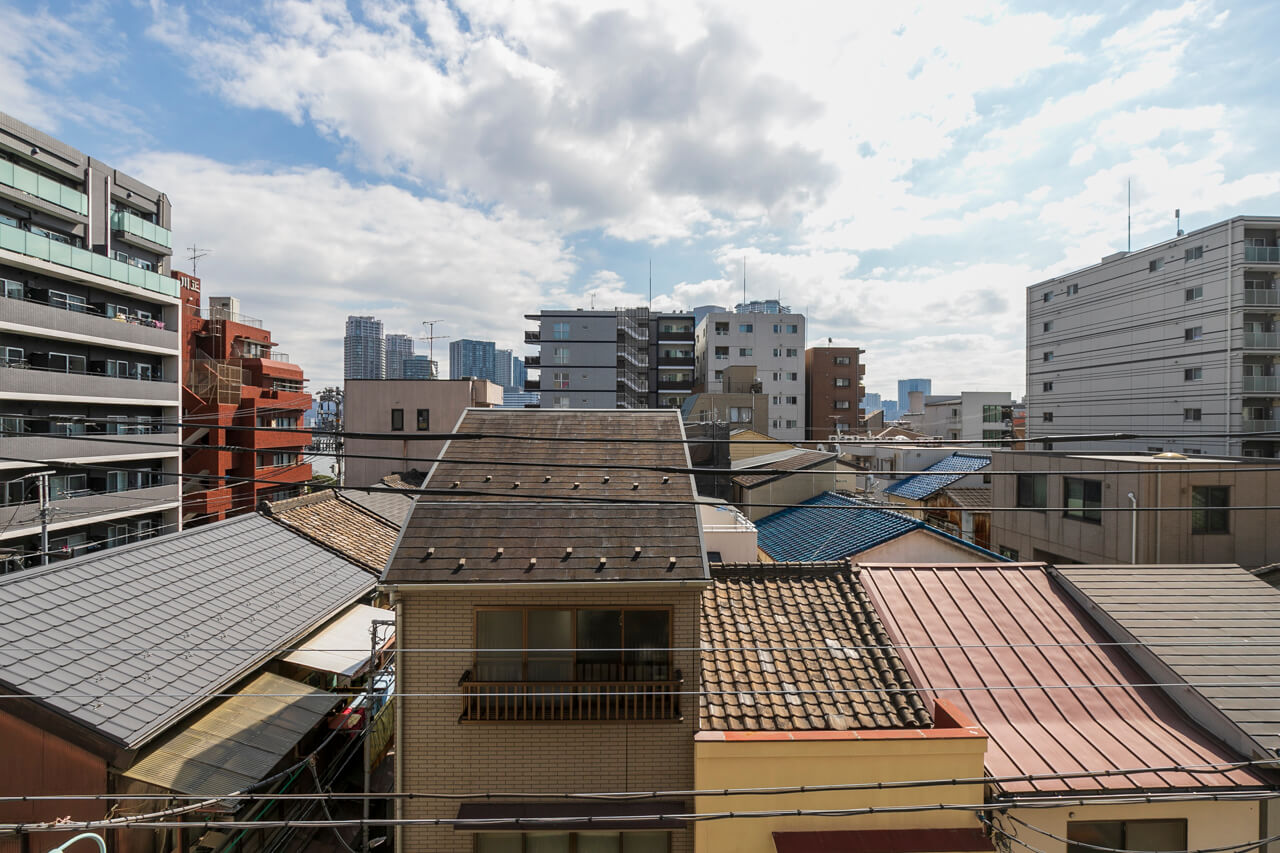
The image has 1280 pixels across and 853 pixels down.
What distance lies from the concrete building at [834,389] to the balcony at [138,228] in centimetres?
5988

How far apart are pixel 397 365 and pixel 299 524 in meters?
126

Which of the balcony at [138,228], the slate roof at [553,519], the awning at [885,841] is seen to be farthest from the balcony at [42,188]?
the awning at [885,841]

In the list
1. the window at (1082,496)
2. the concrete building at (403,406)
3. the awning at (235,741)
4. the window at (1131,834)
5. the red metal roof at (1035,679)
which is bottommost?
the window at (1131,834)

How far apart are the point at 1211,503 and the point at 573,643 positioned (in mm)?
23492

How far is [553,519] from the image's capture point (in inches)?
376

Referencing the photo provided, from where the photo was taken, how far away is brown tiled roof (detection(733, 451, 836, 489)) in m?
25.2

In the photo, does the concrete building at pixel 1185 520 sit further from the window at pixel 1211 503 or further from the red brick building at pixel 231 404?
the red brick building at pixel 231 404

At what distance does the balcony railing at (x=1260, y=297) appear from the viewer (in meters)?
31.9

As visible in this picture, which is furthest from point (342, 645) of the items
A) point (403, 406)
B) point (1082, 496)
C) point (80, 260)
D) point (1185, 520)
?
point (80, 260)

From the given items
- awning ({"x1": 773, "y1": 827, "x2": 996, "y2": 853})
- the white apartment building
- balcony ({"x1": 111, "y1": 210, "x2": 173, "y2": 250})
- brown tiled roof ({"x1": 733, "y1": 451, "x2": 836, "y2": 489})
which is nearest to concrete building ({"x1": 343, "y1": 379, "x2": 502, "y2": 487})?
balcony ({"x1": 111, "y1": 210, "x2": 173, "y2": 250})

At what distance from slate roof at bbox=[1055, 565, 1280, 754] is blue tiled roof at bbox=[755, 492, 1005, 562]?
3801mm

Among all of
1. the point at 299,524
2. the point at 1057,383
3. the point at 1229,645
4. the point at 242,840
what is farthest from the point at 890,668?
the point at 1057,383

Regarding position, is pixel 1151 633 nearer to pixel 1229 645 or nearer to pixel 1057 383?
pixel 1229 645

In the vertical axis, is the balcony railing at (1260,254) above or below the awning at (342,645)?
above
